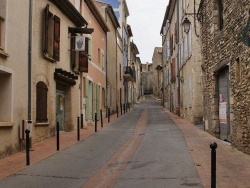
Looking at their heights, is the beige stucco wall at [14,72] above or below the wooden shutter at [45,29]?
below

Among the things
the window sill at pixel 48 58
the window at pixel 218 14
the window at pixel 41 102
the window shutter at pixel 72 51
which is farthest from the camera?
the window shutter at pixel 72 51

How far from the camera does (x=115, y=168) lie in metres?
9.02

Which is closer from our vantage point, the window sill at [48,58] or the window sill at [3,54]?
the window sill at [3,54]

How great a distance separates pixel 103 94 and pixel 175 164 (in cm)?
1965

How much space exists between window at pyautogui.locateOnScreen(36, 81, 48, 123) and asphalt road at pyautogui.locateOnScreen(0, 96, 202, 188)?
1765 mm

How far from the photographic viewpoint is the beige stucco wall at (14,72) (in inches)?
423

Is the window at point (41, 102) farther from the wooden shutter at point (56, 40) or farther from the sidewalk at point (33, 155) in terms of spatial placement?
the wooden shutter at point (56, 40)

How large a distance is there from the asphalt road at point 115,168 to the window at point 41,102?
1765 millimetres

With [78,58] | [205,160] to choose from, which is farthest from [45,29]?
[205,160]

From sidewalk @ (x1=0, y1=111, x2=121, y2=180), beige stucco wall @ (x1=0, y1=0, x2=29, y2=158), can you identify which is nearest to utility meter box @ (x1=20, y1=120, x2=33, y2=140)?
beige stucco wall @ (x1=0, y1=0, x2=29, y2=158)

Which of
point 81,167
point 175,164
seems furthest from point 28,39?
point 175,164

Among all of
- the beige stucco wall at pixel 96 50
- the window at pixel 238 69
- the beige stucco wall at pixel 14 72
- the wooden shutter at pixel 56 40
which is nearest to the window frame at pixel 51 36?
the wooden shutter at pixel 56 40

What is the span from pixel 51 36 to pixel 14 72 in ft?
13.4

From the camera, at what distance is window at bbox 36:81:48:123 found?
45.2ft
